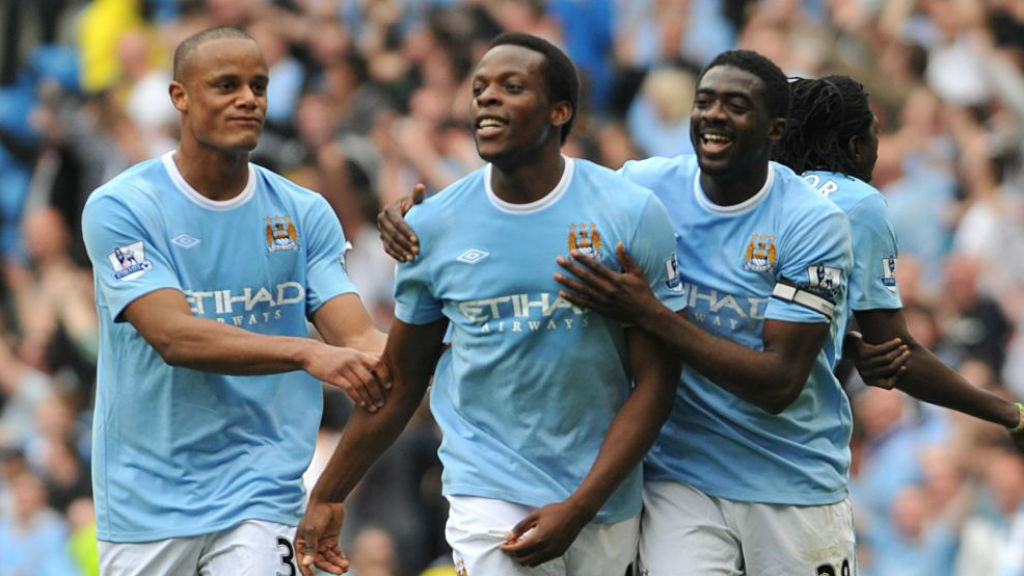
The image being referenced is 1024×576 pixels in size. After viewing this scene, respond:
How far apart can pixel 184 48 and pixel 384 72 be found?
27.8ft

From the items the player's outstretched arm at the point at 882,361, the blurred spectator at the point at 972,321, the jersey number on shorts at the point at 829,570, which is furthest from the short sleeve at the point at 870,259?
the blurred spectator at the point at 972,321

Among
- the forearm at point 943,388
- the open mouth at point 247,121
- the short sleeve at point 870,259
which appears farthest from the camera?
the forearm at point 943,388

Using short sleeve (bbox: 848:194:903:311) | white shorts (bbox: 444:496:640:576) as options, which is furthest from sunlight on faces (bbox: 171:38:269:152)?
short sleeve (bbox: 848:194:903:311)

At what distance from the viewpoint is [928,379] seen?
7801mm

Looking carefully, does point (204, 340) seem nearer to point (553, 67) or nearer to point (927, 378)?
point (553, 67)

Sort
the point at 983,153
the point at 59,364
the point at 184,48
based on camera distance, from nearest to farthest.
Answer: the point at 184,48, the point at 983,153, the point at 59,364

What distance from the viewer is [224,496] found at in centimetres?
730

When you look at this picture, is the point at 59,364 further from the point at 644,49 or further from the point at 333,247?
the point at 333,247

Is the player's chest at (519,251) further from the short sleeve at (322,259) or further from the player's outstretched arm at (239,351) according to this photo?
the short sleeve at (322,259)

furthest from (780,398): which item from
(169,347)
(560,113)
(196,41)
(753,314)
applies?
(196,41)

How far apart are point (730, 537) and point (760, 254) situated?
3.35ft

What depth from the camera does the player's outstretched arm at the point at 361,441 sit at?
7.27 meters

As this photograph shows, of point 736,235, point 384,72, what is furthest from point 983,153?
point 736,235

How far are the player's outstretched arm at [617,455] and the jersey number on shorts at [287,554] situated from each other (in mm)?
844
